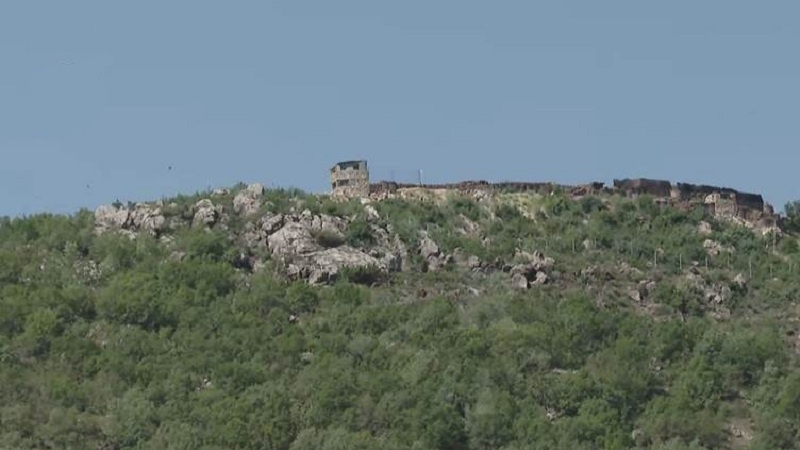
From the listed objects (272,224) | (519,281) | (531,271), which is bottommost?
(519,281)

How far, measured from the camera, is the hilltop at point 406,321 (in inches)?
3474

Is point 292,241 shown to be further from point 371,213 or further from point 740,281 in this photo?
point 740,281

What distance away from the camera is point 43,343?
93188 millimetres

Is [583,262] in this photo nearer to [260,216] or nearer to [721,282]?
[721,282]

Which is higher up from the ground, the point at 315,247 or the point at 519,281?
the point at 315,247

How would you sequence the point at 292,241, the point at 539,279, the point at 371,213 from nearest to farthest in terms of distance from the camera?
the point at 539,279 < the point at 292,241 < the point at 371,213

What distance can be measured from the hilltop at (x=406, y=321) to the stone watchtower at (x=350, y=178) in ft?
2.74

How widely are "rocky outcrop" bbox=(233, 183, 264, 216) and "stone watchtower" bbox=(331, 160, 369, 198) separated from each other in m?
5.18

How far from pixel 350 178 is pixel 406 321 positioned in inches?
536

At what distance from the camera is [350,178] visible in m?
107

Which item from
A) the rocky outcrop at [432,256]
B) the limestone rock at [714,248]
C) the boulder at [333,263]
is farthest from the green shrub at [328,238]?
the limestone rock at [714,248]

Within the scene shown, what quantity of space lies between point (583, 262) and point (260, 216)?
10.9 metres

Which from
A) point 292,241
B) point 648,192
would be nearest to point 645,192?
point 648,192

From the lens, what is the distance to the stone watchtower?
10656 cm
